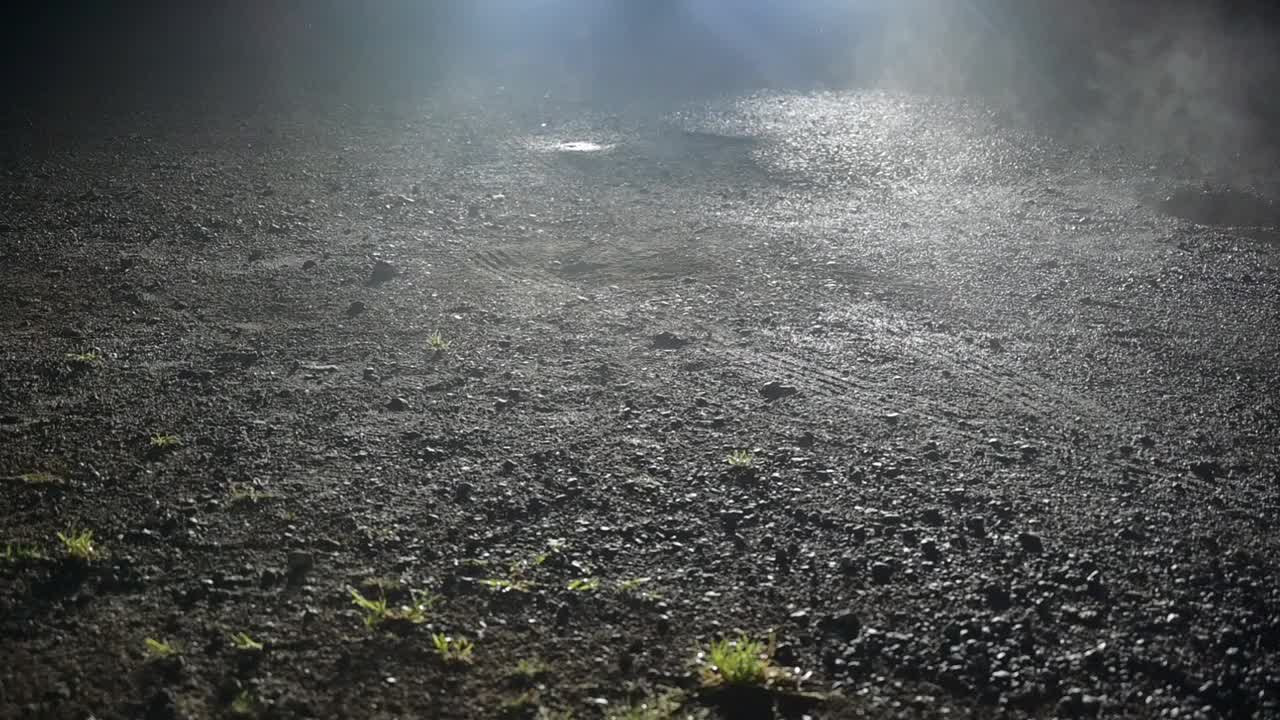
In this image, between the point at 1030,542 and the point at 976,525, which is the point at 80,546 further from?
the point at 1030,542

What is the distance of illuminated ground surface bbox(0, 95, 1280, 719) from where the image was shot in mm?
2549

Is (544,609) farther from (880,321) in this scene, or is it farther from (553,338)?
(880,321)

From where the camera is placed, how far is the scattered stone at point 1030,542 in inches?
118

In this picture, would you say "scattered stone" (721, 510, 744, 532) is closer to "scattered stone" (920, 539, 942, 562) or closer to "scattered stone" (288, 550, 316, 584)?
"scattered stone" (920, 539, 942, 562)

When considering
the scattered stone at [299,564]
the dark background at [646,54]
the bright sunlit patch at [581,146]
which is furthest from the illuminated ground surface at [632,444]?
the dark background at [646,54]

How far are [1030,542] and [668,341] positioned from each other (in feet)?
6.81

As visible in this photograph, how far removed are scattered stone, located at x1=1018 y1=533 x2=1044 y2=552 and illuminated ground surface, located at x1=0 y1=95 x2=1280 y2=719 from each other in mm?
21

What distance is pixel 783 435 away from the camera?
371 centimetres

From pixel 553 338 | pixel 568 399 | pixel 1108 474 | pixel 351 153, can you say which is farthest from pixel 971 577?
pixel 351 153

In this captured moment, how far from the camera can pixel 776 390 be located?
160 inches

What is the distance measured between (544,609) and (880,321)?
9.15 ft

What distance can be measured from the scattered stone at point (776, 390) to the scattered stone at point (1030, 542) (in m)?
1.26

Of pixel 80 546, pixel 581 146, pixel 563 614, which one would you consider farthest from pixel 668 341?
Result: pixel 581 146

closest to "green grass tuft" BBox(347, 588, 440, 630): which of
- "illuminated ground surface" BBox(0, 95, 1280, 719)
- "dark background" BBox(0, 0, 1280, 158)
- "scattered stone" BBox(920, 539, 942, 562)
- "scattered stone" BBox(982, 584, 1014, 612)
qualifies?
"illuminated ground surface" BBox(0, 95, 1280, 719)
